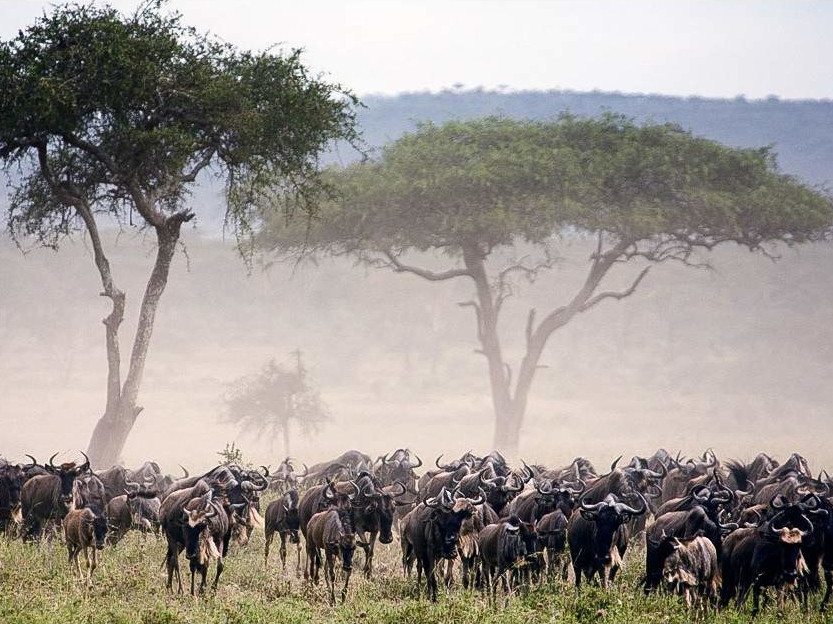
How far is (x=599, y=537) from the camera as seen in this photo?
555 inches

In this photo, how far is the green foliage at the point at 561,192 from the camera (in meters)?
37.7

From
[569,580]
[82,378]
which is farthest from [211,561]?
[82,378]

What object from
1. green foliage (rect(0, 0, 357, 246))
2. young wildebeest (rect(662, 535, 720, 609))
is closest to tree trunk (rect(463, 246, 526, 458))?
green foliage (rect(0, 0, 357, 246))

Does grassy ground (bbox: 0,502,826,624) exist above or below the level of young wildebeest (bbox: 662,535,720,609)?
below

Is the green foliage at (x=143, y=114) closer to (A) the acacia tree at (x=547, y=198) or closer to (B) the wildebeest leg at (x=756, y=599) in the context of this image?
(A) the acacia tree at (x=547, y=198)

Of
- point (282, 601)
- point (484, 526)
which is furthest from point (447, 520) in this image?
point (282, 601)

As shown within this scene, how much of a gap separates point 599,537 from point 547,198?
24.6m

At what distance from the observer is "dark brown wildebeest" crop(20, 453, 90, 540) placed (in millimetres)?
16516

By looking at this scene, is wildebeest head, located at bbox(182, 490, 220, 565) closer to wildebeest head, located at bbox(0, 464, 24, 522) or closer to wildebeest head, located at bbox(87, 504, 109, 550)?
wildebeest head, located at bbox(87, 504, 109, 550)

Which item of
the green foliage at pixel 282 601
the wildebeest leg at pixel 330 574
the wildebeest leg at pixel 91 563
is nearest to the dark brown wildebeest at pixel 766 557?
the green foliage at pixel 282 601

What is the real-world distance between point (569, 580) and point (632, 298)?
3264 inches

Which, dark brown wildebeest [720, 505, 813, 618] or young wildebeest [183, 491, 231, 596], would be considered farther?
young wildebeest [183, 491, 231, 596]

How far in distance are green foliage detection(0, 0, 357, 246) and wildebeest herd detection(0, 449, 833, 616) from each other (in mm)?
8395

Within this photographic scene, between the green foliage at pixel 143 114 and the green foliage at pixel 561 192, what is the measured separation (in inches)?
445
